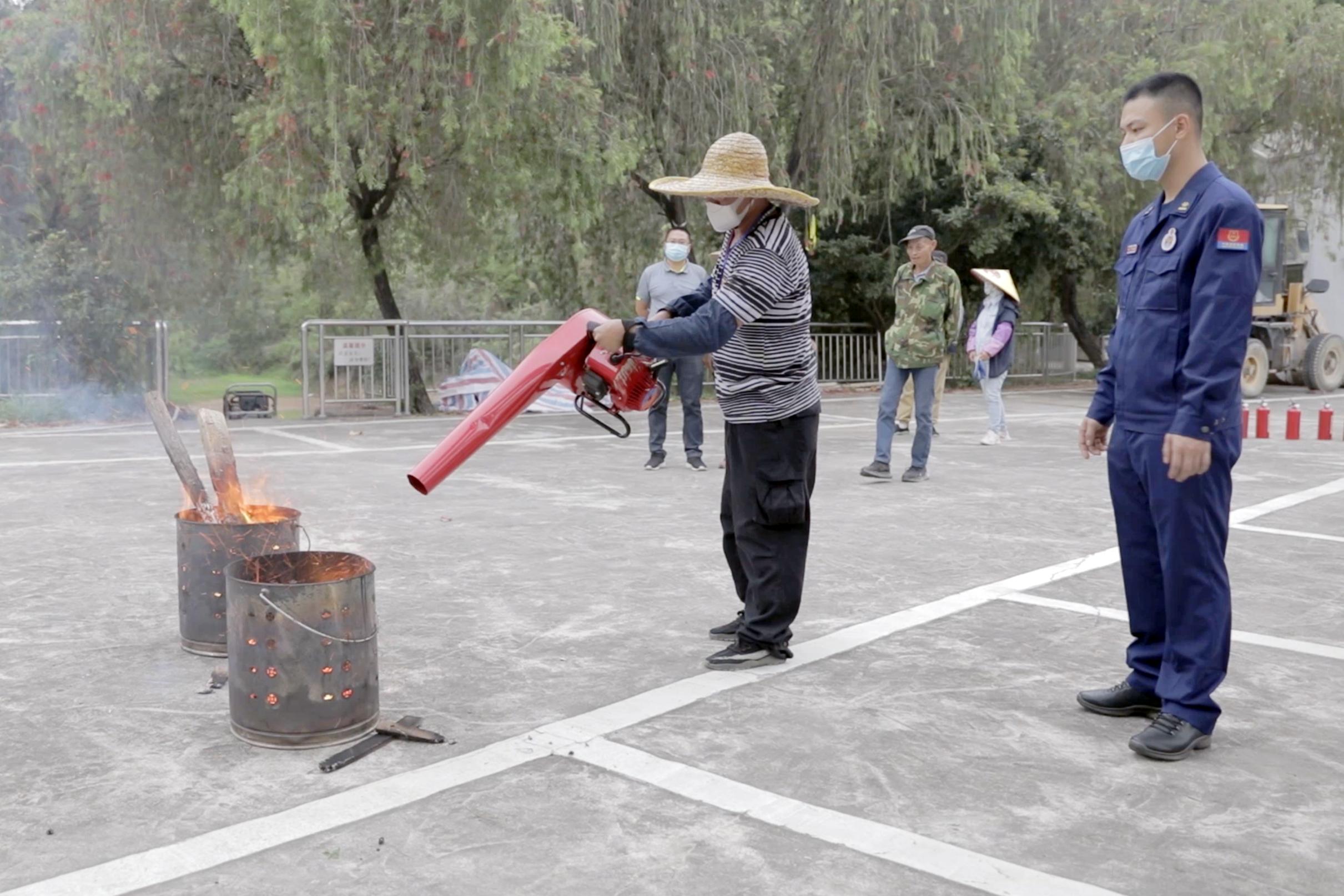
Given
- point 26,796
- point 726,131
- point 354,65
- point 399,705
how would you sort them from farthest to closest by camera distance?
point 726,131, point 354,65, point 399,705, point 26,796

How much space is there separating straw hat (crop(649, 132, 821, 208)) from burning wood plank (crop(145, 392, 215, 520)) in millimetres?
2174

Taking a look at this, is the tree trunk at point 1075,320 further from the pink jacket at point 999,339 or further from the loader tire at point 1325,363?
the pink jacket at point 999,339

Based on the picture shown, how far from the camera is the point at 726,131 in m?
18.2

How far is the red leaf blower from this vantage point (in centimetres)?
424

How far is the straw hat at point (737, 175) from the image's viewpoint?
464cm

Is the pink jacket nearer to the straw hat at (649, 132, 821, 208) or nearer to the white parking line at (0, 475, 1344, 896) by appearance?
the white parking line at (0, 475, 1344, 896)

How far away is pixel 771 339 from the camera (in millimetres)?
4777

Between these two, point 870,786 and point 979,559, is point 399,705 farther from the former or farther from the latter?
Result: point 979,559

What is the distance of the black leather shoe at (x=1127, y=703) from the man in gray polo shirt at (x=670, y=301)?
6232 mm

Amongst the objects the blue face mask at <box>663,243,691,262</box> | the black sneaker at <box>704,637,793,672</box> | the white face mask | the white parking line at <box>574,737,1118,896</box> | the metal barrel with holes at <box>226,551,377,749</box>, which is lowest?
the white parking line at <box>574,737,1118,896</box>

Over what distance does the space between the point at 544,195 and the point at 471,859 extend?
1392 cm

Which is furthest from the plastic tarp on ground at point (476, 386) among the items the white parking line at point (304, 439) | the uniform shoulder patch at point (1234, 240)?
the uniform shoulder patch at point (1234, 240)

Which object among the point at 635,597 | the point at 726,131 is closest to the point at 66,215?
the point at 726,131

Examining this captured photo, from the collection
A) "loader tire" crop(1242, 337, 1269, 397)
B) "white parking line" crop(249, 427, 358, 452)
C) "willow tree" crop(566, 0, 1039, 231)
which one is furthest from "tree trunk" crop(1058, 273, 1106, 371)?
"white parking line" crop(249, 427, 358, 452)
